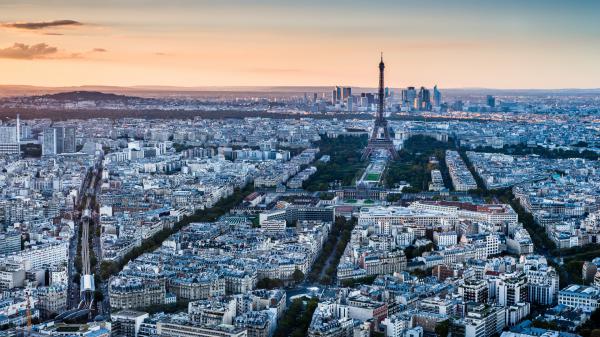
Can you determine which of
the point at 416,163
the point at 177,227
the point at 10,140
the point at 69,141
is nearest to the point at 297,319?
the point at 177,227

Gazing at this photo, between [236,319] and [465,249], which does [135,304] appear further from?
[465,249]

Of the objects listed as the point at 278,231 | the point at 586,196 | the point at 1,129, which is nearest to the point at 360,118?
the point at 1,129

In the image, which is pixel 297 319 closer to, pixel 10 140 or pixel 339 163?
pixel 339 163

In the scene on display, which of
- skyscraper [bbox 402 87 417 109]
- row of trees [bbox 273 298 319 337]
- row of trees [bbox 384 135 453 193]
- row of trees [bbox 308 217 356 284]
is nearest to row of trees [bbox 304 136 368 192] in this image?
row of trees [bbox 384 135 453 193]

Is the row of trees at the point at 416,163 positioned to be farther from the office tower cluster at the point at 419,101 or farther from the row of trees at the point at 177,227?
the office tower cluster at the point at 419,101

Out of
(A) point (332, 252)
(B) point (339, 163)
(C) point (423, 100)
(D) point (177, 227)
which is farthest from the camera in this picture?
(C) point (423, 100)

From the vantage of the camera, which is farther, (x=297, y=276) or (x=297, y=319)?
(x=297, y=276)
